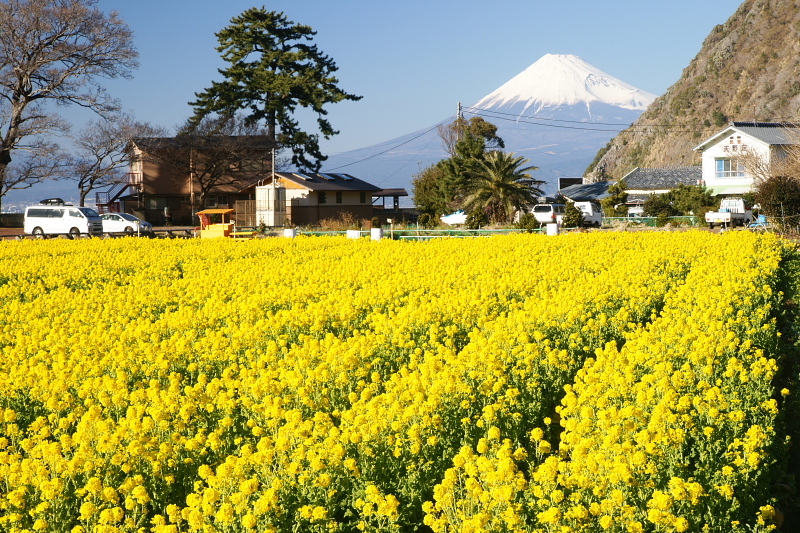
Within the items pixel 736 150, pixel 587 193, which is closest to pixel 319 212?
pixel 587 193

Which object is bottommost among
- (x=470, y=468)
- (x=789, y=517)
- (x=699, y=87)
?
(x=789, y=517)

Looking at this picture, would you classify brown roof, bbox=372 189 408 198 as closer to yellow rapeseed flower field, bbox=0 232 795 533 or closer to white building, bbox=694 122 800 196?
white building, bbox=694 122 800 196

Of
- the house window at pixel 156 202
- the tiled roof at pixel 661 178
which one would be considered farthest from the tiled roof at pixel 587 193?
the house window at pixel 156 202

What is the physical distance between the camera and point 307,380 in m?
6.42

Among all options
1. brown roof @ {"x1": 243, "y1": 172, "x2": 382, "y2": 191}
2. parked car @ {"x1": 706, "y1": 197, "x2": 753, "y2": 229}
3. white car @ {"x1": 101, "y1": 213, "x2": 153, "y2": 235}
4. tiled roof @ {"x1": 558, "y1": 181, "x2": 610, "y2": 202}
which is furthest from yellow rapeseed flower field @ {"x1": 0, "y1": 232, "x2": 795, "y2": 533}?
tiled roof @ {"x1": 558, "y1": 181, "x2": 610, "y2": 202}

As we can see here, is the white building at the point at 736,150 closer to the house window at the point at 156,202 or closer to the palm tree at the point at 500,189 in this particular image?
the palm tree at the point at 500,189

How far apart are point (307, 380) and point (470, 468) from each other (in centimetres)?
230

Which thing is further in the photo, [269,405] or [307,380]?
[307,380]

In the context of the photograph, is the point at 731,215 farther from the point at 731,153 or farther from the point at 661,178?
the point at 661,178

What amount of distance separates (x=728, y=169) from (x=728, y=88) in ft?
110

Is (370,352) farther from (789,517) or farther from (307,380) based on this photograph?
(789,517)

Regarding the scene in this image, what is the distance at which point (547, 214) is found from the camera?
39.7 meters

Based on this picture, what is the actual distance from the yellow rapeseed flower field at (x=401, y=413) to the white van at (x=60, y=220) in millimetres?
29397

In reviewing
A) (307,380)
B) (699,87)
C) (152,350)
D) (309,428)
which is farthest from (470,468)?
(699,87)
